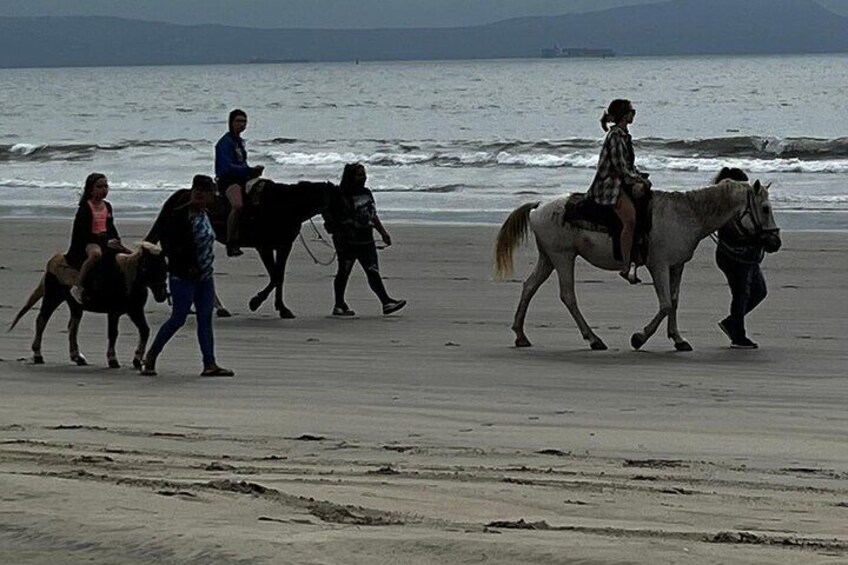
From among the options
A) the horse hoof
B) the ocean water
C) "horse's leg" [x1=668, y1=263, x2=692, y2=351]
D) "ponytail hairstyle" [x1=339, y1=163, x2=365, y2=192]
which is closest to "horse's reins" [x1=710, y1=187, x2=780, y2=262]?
"horse's leg" [x1=668, y1=263, x2=692, y2=351]

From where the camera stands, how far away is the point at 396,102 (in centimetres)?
7975

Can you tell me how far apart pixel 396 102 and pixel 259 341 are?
6795 centimetres

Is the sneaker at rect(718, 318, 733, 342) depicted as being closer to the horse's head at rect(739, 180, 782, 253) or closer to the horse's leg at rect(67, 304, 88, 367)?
the horse's head at rect(739, 180, 782, 253)

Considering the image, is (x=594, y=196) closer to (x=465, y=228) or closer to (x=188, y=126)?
(x=465, y=228)

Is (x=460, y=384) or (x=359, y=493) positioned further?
(x=460, y=384)

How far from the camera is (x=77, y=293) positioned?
35.3ft

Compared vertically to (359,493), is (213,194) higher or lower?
higher

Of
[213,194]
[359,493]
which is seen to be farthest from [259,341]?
[359,493]

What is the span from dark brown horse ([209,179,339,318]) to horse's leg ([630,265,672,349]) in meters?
3.67

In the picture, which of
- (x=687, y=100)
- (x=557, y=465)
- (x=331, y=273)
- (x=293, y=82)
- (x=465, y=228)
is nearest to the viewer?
(x=557, y=465)

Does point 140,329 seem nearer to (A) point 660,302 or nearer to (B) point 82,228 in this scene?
(B) point 82,228

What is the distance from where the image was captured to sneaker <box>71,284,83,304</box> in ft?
35.3

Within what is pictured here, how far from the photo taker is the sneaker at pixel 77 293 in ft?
35.3

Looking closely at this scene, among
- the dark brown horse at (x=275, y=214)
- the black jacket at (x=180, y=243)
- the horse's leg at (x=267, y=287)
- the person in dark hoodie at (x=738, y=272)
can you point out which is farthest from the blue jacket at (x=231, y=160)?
the person in dark hoodie at (x=738, y=272)
